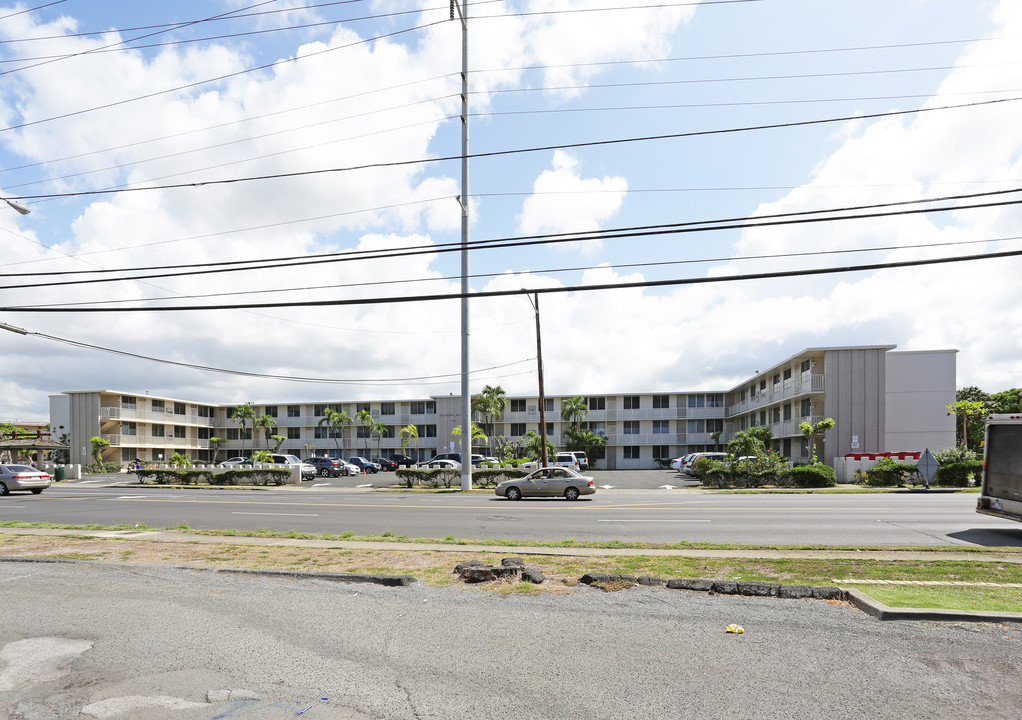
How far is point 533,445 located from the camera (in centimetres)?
5591

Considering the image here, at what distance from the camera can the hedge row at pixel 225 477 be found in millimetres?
39719

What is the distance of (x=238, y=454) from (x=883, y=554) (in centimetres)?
8030

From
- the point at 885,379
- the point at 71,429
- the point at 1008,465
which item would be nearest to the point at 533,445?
the point at 885,379

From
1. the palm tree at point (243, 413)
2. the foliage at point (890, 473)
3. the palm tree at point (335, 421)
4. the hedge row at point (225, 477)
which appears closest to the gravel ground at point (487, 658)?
the foliage at point (890, 473)

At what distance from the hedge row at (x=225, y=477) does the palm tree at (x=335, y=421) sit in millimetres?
30521

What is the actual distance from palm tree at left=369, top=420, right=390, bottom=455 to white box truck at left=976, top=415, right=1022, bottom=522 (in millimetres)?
62083

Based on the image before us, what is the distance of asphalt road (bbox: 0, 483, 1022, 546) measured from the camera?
14539 mm

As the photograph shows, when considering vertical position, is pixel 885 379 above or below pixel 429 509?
above

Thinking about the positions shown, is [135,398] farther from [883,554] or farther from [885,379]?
[883,554]

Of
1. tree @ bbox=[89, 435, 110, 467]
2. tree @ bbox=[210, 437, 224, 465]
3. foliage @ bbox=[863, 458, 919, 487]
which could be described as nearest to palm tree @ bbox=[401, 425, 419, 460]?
tree @ bbox=[210, 437, 224, 465]

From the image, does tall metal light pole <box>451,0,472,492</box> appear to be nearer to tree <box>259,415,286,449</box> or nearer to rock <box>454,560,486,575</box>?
rock <box>454,560,486,575</box>

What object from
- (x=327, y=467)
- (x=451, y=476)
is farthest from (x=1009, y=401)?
(x=327, y=467)

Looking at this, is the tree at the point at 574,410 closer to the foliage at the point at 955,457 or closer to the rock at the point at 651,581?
the foliage at the point at 955,457

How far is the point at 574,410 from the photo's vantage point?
206 ft
